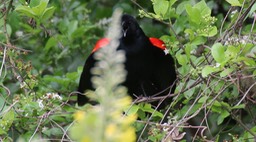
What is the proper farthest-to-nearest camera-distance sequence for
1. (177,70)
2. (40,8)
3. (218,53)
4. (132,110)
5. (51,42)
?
(51,42) < (177,70) < (40,8) < (132,110) < (218,53)

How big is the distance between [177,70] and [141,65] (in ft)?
0.46

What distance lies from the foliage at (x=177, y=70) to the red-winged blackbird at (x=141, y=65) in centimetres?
7

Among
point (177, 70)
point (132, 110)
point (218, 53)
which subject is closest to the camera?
point (218, 53)

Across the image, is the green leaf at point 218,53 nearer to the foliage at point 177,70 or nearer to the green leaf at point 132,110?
→ the foliage at point 177,70

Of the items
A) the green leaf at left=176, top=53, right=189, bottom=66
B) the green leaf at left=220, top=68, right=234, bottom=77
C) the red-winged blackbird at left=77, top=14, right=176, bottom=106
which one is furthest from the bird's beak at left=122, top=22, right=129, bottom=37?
the green leaf at left=220, top=68, right=234, bottom=77

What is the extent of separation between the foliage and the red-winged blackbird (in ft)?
0.24

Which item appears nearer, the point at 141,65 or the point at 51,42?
the point at 141,65

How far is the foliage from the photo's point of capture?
1.77 meters

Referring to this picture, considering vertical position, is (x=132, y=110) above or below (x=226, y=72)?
below

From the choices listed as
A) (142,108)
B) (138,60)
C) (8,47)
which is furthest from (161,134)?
(8,47)

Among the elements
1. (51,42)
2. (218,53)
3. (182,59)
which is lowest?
(51,42)

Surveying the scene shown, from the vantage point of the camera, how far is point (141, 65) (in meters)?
2.22

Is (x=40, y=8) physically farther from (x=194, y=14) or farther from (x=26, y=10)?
(x=194, y=14)

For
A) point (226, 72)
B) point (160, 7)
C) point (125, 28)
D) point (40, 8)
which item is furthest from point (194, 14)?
point (40, 8)
